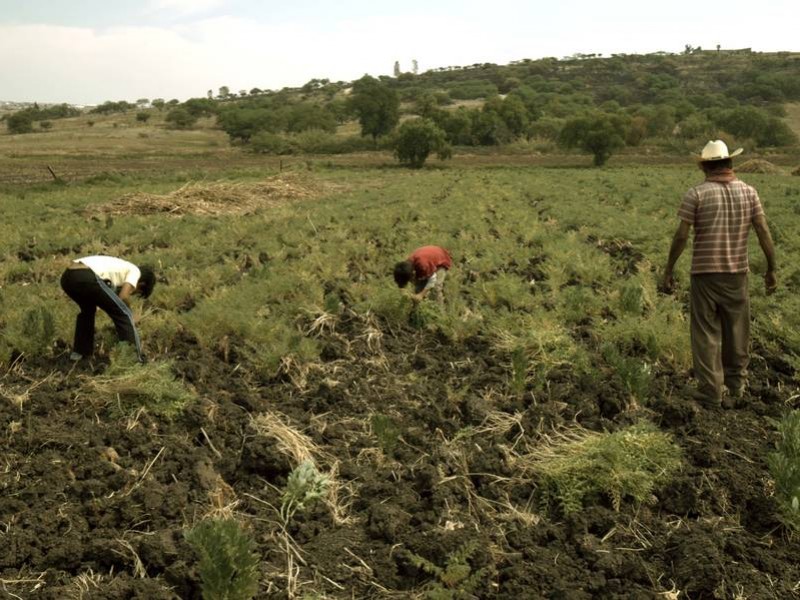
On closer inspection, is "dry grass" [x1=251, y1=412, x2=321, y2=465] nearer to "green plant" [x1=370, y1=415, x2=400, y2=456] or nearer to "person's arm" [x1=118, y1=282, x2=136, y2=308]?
"green plant" [x1=370, y1=415, x2=400, y2=456]

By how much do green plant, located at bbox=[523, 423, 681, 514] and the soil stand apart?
0.11 m

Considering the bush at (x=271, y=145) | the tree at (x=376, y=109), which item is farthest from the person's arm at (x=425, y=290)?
the tree at (x=376, y=109)

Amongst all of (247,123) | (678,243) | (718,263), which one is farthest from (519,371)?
(247,123)

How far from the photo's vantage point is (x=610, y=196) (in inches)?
931

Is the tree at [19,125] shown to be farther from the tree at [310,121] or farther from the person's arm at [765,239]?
the person's arm at [765,239]

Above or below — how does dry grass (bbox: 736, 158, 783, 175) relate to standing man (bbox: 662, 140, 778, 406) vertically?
below

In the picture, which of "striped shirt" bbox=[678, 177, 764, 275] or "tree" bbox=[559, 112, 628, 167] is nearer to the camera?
"striped shirt" bbox=[678, 177, 764, 275]

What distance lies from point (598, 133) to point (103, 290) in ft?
147

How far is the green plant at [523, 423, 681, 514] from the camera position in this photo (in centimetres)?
429

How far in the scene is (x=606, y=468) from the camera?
4391 millimetres

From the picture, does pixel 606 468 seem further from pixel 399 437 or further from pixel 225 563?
pixel 225 563

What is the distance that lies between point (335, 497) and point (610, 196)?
69.3 feet

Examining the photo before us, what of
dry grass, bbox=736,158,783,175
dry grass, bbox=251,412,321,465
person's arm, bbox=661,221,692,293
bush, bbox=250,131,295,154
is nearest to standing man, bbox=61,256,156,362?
dry grass, bbox=251,412,321,465

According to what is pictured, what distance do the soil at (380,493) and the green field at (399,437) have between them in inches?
0.7
